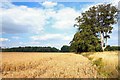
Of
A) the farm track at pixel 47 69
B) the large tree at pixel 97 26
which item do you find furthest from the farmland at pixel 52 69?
the large tree at pixel 97 26

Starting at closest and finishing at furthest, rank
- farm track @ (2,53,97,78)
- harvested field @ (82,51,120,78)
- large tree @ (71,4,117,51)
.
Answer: harvested field @ (82,51,120,78), farm track @ (2,53,97,78), large tree @ (71,4,117,51)

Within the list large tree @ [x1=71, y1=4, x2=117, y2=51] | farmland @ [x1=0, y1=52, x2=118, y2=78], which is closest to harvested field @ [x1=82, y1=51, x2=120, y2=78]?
farmland @ [x1=0, y1=52, x2=118, y2=78]

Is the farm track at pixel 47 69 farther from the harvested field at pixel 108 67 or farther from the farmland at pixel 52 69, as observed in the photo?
the harvested field at pixel 108 67

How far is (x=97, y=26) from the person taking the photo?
5206 centimetres

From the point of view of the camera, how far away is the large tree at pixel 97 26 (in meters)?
51.3

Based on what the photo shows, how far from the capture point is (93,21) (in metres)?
52.5

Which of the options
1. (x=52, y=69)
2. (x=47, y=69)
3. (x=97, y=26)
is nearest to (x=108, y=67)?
(x=52, y=69)

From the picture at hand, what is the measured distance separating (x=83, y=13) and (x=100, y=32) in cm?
599

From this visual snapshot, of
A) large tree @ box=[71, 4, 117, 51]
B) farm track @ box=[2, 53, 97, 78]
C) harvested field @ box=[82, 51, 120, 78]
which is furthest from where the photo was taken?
large tree @ box=[71, 4, 117, 51]

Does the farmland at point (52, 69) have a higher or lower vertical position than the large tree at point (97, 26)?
lower

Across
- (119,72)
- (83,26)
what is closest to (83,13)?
(83,26)

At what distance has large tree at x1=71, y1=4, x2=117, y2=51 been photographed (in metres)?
51.3

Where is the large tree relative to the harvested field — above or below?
above

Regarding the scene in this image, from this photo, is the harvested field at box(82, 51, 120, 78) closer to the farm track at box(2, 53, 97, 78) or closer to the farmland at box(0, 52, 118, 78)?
the farmland at box(0, 52, 118, 78)
